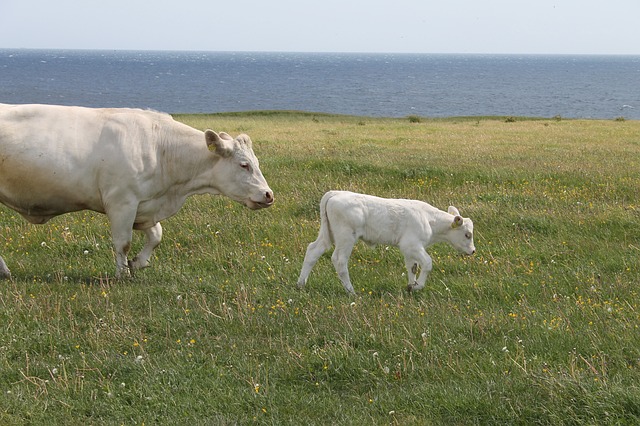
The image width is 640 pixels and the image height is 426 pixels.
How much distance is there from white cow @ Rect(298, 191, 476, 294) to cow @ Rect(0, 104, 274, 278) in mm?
1379

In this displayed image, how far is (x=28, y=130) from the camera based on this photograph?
33.5 feet

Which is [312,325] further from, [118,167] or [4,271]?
[4,271]

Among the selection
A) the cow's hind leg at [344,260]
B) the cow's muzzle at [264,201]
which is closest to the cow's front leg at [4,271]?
the cow's muzzle at [264,201]

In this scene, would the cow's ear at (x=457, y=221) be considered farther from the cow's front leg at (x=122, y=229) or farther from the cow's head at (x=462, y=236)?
the cow's front leg at (x=122, y=229)

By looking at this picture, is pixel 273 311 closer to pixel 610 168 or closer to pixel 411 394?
pixel 411 394

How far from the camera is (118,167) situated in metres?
10.1

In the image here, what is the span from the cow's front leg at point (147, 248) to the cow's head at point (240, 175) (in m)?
1.08

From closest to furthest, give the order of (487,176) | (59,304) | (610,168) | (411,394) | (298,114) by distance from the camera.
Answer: (411,394)
(59,304)
(487,176)
(610,168)
(298,114)

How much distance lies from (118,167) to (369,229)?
135 inches

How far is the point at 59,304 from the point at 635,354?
19.3 ft

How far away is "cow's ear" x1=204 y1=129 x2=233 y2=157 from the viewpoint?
34.2 ft

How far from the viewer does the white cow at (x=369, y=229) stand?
932 centimetres

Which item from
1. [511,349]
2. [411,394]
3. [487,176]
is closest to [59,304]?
[411,394]

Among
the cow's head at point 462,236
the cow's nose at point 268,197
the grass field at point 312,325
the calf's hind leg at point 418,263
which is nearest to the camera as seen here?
the grass field at point 312,325
